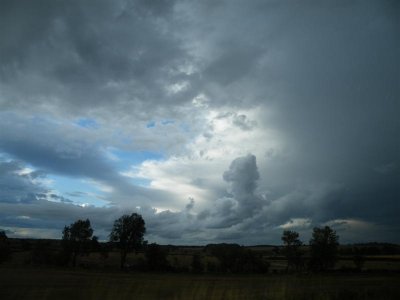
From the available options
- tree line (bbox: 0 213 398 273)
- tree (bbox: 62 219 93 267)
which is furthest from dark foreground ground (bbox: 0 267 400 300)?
tree (bbox: 62 219 93 267)

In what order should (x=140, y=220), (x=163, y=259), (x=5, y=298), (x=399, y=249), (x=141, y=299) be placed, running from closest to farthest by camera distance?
(x=141, y=299) < (x=5, y=298) < (x=163, y=259) < (x=140, y=220) < (x=399, y=249)

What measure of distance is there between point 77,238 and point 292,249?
195ft

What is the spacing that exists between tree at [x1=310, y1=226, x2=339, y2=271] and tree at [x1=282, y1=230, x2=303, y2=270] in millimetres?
4102

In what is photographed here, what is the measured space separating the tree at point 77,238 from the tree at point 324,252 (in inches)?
2429

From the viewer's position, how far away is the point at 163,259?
87.9 meters

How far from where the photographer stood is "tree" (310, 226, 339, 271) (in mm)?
93250

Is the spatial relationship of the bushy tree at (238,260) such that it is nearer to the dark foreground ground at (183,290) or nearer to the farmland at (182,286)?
the farmland at (182,286)

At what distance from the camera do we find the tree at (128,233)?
9806cm

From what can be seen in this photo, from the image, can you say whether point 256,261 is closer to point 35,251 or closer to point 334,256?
point 334,256

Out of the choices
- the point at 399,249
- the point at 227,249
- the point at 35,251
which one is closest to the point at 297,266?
the point at 227,249

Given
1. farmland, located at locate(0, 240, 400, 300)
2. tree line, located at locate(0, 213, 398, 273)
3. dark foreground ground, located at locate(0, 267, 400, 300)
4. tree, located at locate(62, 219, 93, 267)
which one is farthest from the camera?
tree, located at locate(62, 219, 93, 267)

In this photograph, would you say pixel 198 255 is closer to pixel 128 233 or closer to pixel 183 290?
pixel 128 233

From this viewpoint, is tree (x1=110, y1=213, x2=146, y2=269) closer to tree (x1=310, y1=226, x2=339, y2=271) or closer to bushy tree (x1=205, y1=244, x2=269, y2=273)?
bushy tree (x1=205, y1=244, x2=269, y2=273)

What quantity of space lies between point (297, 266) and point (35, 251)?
233ft
